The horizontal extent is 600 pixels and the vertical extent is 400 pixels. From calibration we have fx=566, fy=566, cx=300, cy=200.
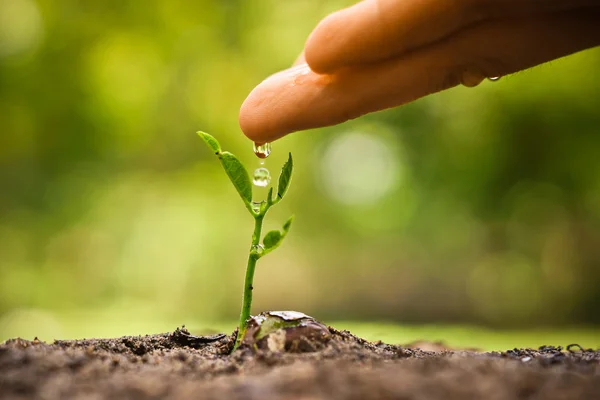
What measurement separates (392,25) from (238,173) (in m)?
0.43

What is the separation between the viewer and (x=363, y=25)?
102 cm

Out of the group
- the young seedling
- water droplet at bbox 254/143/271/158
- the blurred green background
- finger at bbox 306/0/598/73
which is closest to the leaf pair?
the young seedling

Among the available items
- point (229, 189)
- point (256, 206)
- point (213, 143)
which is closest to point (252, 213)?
point (256, 206)

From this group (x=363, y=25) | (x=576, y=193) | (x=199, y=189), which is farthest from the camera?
(x=199, y=189)

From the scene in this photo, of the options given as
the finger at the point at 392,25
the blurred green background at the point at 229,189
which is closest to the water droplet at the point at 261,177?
the finger at the point at 392,25

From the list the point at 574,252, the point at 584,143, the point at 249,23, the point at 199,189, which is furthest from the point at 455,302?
the point at 249,23

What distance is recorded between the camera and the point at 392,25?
1.00 m

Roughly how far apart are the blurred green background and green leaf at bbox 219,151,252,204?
13.2 feet

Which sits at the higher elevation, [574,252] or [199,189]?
[199,189]

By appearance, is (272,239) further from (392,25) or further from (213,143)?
(392,25)

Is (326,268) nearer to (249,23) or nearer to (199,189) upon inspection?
(199,189)

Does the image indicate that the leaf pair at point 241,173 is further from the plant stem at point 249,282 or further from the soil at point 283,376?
the soil at point 283,376

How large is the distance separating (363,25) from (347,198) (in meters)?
4.61

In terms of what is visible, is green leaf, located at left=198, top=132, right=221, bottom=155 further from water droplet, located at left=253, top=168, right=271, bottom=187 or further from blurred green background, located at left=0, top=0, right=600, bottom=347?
blurred green background, located at left=0, top=0, right=600, bottom=347
